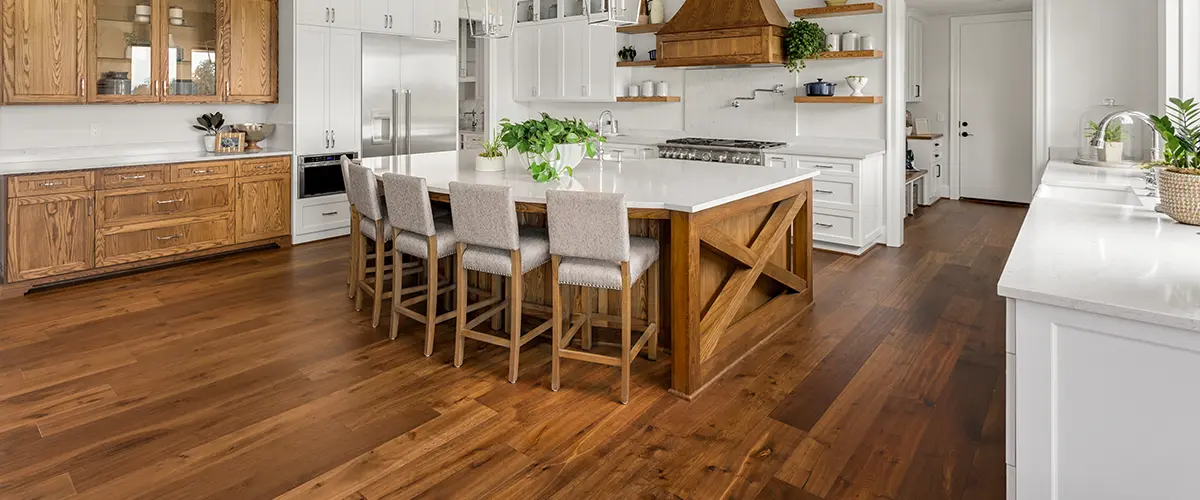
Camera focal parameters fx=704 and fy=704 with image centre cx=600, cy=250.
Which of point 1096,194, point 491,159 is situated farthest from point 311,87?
point 1096,194

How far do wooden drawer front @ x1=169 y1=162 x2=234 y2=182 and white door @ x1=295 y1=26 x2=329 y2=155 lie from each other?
A: 640mm

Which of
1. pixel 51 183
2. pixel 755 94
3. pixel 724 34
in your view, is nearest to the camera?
pixel 51 183

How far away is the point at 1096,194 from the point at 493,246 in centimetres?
247

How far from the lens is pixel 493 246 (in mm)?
3041

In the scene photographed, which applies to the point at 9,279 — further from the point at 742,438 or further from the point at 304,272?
the point at 742,438

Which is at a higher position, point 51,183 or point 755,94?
point 755,94

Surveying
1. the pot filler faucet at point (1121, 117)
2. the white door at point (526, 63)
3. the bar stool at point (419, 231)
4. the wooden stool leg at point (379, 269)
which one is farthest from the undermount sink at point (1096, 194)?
the white door at point (526, 63)

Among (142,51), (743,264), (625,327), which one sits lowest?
(625,327)

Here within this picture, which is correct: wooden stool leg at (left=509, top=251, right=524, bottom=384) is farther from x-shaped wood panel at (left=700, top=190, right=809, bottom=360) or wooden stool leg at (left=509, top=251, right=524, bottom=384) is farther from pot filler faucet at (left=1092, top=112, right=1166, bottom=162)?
pot filler faucet at (left=1092, top=112, right=1166, bottom=162)

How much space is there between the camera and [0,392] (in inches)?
117

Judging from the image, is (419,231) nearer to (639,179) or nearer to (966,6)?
(639,179)

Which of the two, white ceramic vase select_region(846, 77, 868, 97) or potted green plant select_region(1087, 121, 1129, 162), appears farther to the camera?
white ceramic vase select_region(846, 77, 868, 97)

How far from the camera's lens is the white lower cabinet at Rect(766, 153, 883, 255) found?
18.6ft

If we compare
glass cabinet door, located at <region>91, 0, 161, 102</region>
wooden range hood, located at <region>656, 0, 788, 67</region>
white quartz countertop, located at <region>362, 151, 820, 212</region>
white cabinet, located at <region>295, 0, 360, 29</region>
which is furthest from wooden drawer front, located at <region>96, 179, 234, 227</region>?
wooden range hood, located at <region>656, 0, 788, 67</region>
